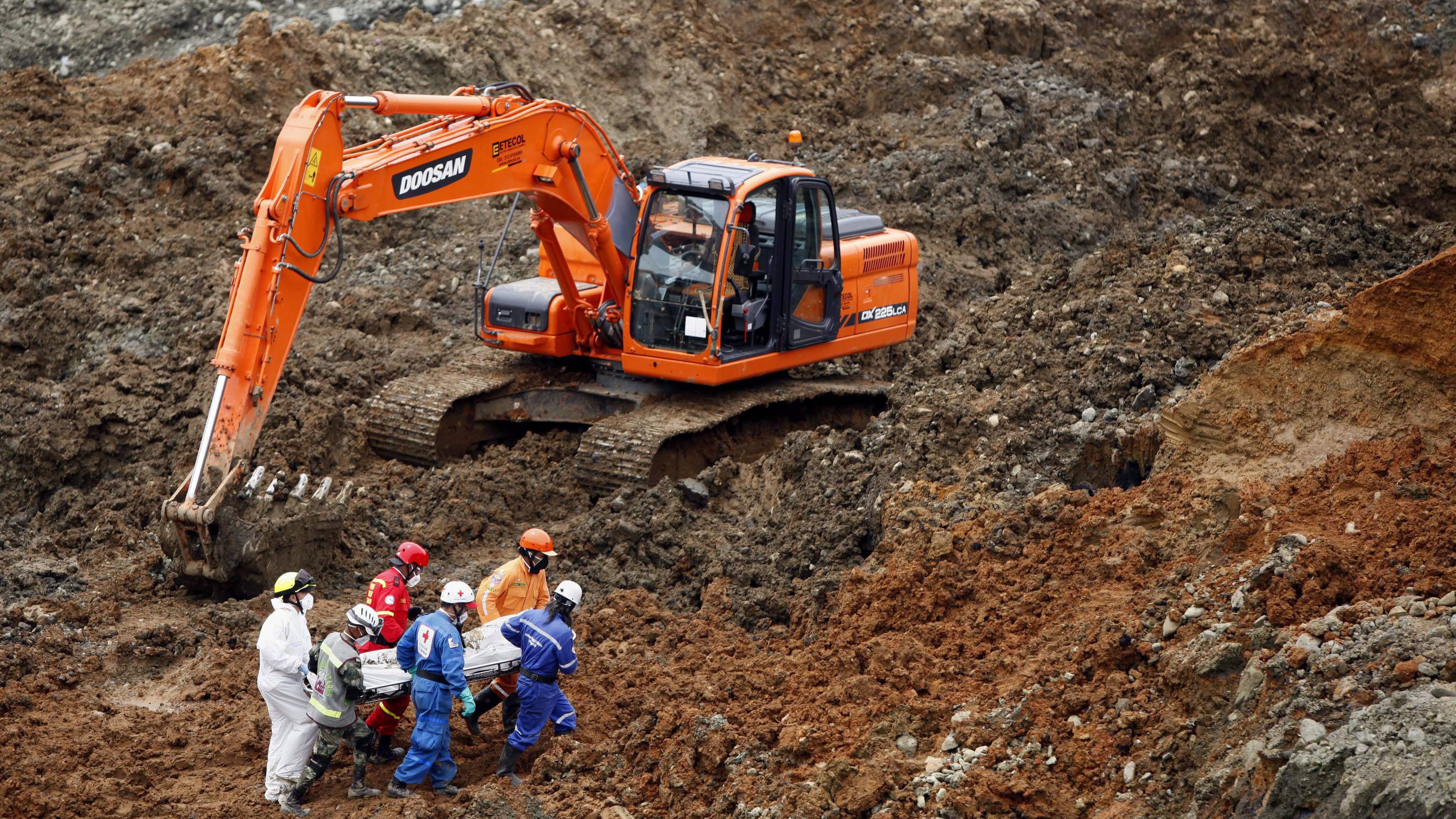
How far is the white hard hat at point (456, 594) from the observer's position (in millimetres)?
7223

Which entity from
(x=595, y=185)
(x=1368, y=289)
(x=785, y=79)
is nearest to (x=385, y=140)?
(x=595, y=185)

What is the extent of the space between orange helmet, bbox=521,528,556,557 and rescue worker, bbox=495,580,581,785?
2.36 feet

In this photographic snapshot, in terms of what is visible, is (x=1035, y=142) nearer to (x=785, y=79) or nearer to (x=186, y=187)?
(x=785, y=79)

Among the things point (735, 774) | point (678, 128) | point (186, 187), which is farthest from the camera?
point (678, 128)

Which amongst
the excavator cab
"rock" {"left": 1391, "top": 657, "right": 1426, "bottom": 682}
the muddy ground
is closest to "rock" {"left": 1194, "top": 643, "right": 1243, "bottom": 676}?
the muddy ground

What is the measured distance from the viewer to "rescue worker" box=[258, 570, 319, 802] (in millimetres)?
7223

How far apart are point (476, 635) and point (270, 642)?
3.61 ft

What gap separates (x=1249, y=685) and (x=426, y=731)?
391 cm

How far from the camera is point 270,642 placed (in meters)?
7.20

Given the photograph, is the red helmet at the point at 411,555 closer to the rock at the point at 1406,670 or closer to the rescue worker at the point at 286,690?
the rescue worker at the point at 286,690

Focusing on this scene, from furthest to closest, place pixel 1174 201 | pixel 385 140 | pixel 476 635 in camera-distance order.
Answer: pixel 1174 201
pixel 385 140
pixel 476 635

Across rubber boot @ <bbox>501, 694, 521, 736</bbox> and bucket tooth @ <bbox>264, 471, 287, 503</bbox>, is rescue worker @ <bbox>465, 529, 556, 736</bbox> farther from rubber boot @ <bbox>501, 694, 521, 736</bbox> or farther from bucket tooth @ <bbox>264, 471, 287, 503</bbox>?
bucket tooth @ <bbox>264, 471, 287, 503</bbox>

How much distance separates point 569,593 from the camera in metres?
7.45

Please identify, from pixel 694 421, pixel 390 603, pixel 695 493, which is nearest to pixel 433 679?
pixel 390 603
